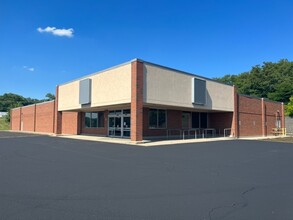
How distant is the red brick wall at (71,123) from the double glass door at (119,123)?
6591mm

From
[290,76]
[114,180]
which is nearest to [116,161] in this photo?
[114,180]

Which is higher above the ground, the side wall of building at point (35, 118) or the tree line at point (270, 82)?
the tree line at point (270, 82)

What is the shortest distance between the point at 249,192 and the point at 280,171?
333cm

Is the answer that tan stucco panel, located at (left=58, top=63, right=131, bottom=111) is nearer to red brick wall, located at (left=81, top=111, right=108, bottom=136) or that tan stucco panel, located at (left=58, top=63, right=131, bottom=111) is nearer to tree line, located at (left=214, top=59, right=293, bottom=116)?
red brick wall, located at (left=81, top=111, right=108, bottom=136)

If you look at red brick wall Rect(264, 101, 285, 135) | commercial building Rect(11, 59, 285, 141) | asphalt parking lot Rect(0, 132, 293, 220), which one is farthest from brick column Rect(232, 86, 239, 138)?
asphalt parking lot Rect(0, 132, 293, 220)

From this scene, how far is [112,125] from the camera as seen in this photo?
86.0 ft

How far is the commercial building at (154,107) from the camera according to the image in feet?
62.8

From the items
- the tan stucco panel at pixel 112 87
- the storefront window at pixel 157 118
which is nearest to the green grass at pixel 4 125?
the tan stucco panel at pixel 112 87

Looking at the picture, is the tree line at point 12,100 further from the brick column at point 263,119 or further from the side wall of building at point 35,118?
the brick column at point 263,119

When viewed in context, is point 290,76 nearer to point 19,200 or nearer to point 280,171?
point 280,171

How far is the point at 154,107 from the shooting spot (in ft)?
77.9

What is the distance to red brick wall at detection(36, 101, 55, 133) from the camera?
35316 mm

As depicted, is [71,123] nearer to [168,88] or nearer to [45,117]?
[45,117]

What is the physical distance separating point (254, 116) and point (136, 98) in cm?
1914
